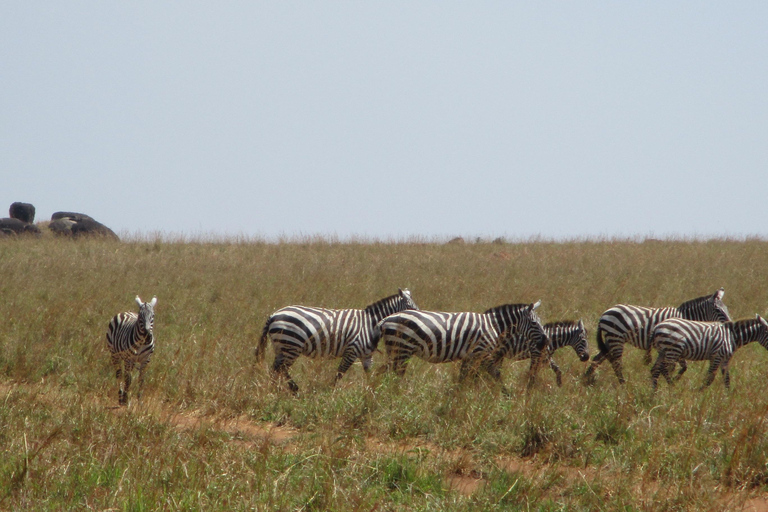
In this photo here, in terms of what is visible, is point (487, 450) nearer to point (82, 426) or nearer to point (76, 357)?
point (82, 426)

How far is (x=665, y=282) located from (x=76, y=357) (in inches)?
493

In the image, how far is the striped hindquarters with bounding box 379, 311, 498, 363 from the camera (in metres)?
8.09

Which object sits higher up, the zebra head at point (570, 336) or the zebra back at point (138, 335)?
the zebra head at point (570, 336)

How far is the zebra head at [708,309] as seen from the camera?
9.89 metres

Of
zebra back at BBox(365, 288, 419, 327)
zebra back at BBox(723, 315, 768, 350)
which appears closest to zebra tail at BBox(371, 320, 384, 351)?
zebra back at BBox(365, 288, 419, 327)

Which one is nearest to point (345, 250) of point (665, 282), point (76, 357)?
point (665, 282)

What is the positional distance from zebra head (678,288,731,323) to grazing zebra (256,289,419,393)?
502cm

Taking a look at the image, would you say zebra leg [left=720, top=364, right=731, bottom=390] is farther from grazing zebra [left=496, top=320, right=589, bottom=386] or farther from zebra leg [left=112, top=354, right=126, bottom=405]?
zebra leg [left=112, top=354, right=126, bottom=405]

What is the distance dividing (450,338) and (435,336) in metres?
0.20

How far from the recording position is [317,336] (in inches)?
318

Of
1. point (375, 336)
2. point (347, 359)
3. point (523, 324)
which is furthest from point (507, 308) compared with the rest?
point (347, 359)

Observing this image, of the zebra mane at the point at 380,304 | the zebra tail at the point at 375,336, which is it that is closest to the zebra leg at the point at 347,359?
the zebra tail at the point at 375,336

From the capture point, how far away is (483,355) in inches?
311

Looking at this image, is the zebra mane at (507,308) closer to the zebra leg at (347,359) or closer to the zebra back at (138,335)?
the zebra leg at (347,359)
